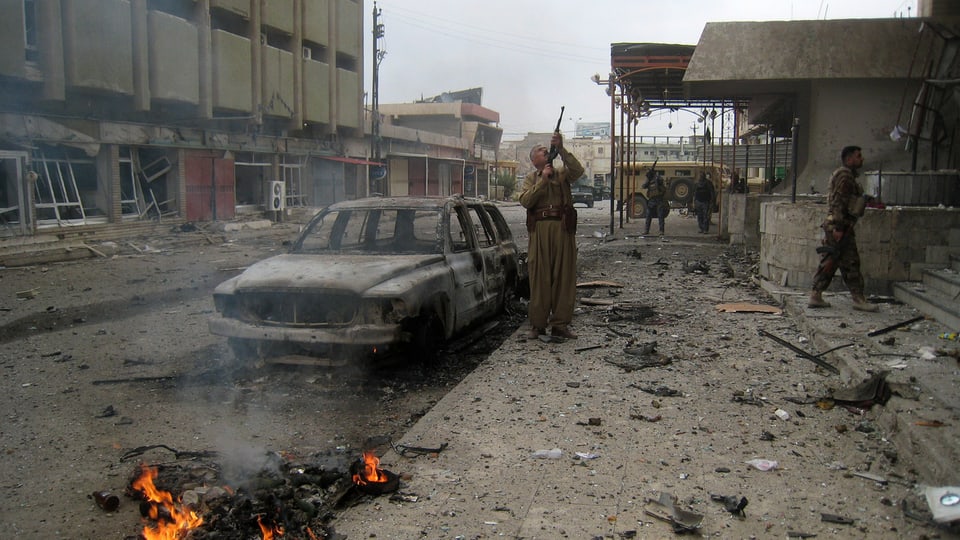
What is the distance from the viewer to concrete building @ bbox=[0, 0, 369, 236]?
15.4 metres

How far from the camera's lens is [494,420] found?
14.0ft

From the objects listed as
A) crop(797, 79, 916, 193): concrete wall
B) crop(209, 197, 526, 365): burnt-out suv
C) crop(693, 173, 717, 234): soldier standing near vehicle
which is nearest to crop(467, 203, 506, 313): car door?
crop(209, 197, 526, 365): burnt-out suv

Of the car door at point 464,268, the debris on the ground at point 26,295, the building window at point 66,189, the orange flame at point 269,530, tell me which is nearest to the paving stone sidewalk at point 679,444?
the orange flame at point 269,530

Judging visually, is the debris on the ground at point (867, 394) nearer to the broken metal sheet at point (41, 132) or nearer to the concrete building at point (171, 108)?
the concrete building at point (171, 108)

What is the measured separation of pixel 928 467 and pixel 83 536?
12.6ft

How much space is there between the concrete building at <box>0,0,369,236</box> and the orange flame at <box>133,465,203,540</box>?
41.7ft

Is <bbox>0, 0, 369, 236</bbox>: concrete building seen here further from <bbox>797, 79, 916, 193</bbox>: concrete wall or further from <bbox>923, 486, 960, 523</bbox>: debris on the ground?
<bbox>923, 486, 960, 523</bbox>: debris on the ground

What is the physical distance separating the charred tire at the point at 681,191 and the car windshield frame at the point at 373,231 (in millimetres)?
23338

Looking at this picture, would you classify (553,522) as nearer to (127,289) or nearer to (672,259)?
(127,289)

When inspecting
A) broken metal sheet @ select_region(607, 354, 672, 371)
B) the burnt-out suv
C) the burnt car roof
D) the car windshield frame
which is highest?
the burnt car roof

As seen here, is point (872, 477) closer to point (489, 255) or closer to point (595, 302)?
point (489, 255)

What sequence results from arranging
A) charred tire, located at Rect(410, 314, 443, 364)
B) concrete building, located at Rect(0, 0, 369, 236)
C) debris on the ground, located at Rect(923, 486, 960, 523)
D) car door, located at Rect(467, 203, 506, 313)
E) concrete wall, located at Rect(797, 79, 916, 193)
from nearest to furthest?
debris on the ground, located at Rect(923, 486, 960, 523)
charred tire, located at Rect(410, 314, 443, 364)
car door, located at Rect(467, 203, 506, 313)
concrete wall, located at Rect(797, 79, 916, 193)
concrete building, located at Rect(0, 0, 369, 236)

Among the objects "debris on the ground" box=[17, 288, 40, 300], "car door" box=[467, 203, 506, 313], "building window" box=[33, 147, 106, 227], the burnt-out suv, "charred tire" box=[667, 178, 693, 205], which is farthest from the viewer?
"charred tire" box=[667, 178, 693, 205]

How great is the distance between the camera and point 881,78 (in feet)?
37.1
